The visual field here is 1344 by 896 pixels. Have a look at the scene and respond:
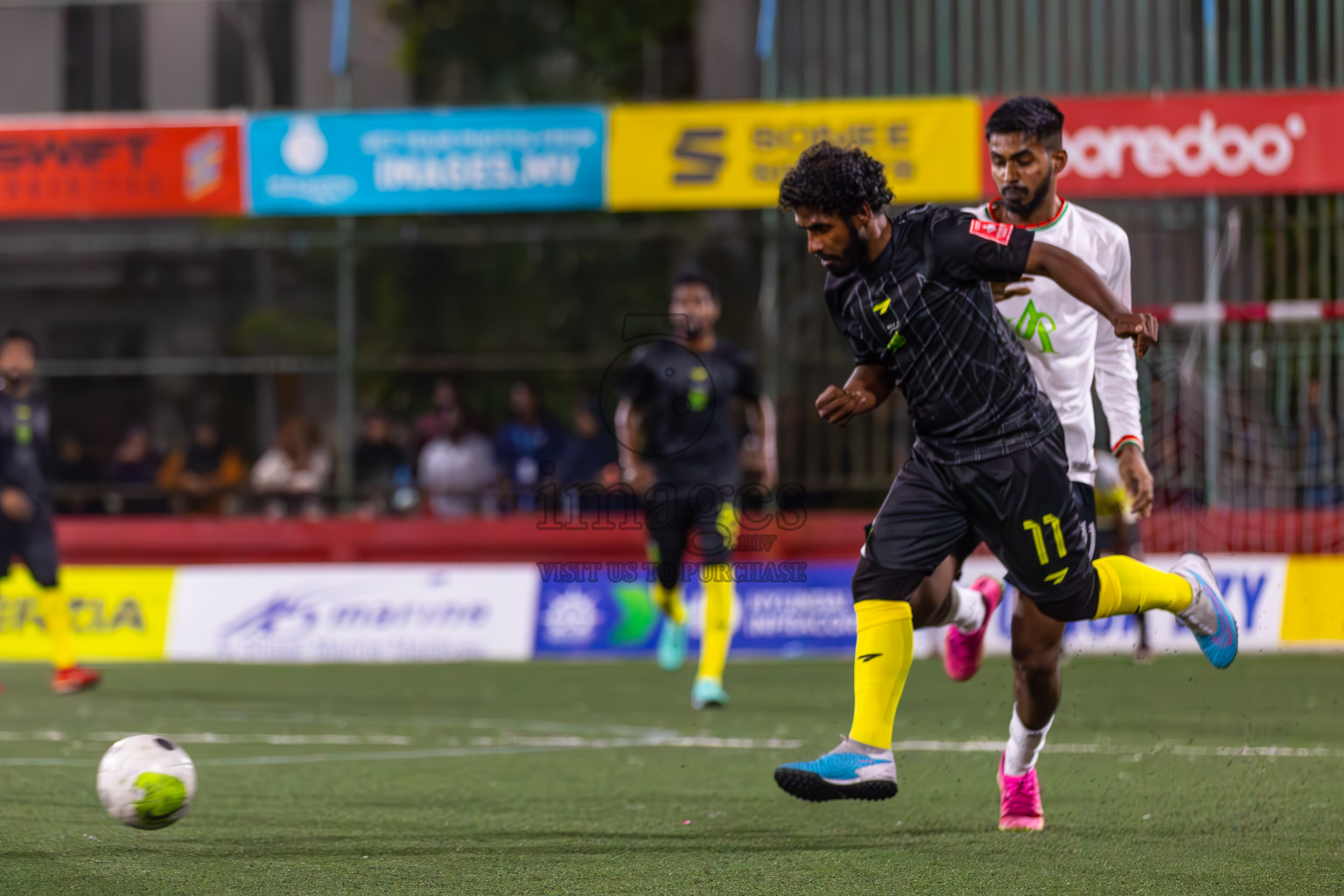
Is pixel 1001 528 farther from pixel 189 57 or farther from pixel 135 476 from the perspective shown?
pixel 189 57

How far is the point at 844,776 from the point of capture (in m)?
4.80

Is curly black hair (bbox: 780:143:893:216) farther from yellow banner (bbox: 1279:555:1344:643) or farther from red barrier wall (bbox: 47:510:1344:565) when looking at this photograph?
red barrier wall (bbox: 47:510:1344:565)

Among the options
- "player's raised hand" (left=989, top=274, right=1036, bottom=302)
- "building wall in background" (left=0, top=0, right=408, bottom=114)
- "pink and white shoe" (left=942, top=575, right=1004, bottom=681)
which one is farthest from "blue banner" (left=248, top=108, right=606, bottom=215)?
"player's raised hand" (left=989, top=274, right=1036, bottom=302)

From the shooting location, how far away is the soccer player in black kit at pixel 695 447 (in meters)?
9.23

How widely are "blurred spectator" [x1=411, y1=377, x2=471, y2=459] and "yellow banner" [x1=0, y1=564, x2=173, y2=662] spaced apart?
3.03 meters

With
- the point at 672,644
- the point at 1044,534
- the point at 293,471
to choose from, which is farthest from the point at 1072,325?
the point at 293,471

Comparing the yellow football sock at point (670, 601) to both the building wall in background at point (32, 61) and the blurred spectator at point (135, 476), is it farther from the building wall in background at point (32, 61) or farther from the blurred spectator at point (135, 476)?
the building wall in background at point (32, 61)

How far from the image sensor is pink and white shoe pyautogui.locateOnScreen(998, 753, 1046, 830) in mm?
5355

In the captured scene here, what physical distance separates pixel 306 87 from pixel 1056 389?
12.3m

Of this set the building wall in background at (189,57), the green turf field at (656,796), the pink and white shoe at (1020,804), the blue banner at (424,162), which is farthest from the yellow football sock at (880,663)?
the building wall in background at (189,57)

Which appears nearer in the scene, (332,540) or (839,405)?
(839,405)

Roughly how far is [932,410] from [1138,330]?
2.13 feet

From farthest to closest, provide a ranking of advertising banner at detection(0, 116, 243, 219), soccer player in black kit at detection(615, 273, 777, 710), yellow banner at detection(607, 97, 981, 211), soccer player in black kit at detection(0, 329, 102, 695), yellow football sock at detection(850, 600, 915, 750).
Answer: advertising banner at detection(0, 116, 243, 219) → yellow banner at detection(607, 97, 981, 211) → soccer player in black kit at detection(0, 329, 102, 695) → soccer player in black kit at detection(615, 273, 777, 710) → yellow football sock at detection(850, 600, 915, 750)

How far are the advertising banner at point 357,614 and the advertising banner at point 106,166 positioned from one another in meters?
3.94
